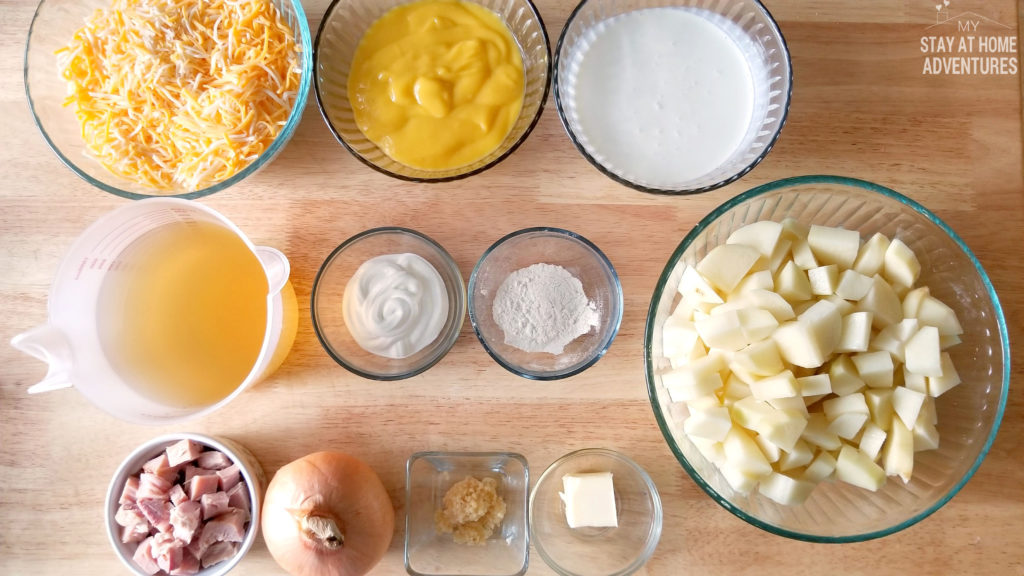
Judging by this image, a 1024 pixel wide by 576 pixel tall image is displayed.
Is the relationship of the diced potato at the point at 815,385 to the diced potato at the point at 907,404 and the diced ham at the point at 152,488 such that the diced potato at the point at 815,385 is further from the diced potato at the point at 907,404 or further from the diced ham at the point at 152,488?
the diced ham at the point at 152,488

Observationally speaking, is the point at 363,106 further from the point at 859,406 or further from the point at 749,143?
the point at 859,406

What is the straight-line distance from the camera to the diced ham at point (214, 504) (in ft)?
4.07

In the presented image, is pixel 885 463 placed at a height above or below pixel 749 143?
below

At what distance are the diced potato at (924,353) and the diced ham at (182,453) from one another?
129 cm

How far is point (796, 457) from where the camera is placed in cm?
110

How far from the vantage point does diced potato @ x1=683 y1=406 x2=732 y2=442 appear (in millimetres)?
1113

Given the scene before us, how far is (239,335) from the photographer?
1265 mm

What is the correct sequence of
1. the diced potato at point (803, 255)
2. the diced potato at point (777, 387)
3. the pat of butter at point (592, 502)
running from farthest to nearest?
the pat of butter at point (592, 502), the diced potato at point (803, 255), the diced potato at point (777, 387)

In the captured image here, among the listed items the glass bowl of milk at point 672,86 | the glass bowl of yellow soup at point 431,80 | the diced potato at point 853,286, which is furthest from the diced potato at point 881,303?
the glass bowl of yellow soup at point 431,80

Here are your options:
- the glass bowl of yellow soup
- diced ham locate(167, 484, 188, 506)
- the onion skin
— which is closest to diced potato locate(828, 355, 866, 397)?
the glass bowl of yellow soup

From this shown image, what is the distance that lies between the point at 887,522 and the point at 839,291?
445mm

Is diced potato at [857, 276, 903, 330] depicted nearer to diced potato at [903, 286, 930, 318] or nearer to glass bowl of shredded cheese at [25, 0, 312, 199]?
diced potato at [903, 286, 930, 318]

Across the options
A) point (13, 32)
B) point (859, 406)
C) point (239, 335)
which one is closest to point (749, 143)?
point (859, 406)

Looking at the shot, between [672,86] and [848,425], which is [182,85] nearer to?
[672,86]
